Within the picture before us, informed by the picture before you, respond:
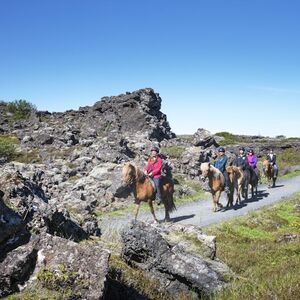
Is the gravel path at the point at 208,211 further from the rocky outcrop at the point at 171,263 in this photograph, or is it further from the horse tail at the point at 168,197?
the rocky outcrop at the point at 171,263

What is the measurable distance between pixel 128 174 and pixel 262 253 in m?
7.81

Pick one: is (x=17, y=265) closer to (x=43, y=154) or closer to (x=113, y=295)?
(x=113, y=295)

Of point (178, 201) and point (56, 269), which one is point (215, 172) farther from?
point (56, 269)

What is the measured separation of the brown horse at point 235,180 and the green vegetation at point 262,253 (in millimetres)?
2791

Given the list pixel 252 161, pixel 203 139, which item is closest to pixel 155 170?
pixel 252 161

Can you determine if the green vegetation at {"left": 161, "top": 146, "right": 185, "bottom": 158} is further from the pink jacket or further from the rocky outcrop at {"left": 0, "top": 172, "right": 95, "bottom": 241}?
the rocky outcrop at {"left": 0, "top": 172, "right": 95, "bottom": 241}

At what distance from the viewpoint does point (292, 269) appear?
1059 cm

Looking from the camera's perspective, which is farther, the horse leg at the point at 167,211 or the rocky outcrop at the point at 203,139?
the rocky outcrop at the point at 203,139

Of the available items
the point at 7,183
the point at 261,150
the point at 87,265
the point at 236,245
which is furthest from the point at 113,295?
the point at 261,150

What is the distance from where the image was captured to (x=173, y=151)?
50938 millimetres

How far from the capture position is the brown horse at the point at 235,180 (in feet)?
83.8

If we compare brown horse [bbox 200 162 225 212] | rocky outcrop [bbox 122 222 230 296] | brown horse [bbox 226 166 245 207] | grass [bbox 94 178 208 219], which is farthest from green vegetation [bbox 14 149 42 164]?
rocky outcrop [bbox 122 222 230 296]

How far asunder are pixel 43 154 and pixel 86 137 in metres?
9.09

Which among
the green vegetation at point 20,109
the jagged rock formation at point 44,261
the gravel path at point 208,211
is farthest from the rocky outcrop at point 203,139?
the green vegetation at point 20,109
